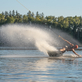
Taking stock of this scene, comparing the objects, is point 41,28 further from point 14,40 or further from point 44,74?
point 44,74

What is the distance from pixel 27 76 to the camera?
24812 millimetres

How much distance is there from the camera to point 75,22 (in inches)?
7495

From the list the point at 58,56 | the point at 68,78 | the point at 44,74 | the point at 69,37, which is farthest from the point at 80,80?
the point at 69,37

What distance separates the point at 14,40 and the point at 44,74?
170 m

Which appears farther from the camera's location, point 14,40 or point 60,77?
point 14,40

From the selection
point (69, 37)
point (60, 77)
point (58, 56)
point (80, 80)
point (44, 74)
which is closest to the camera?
point (80, 80)

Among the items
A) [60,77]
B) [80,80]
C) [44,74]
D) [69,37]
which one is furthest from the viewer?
[69,37]

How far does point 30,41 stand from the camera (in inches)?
7372

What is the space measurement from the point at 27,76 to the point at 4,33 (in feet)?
532

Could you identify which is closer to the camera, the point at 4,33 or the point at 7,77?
the point at 7,77

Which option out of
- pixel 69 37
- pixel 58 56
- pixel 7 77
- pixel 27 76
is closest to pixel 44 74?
pixel 27 76

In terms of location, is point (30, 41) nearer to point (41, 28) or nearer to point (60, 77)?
point (41, 28)

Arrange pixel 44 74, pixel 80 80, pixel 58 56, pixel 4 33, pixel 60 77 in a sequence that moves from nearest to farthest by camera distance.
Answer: pixel 80 80, pixel 60 77, pixel 44 74, pixel 58 56, pixel 4 33

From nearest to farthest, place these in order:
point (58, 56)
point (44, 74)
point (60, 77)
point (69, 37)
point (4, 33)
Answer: point (60, 77), point (44, 74), point (58, 56), point (69, 37), point (4, 33)
